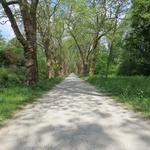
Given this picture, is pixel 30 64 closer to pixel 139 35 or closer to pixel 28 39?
pixel 28 39

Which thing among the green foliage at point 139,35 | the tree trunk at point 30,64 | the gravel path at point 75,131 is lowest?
the gravel path at point 75,131

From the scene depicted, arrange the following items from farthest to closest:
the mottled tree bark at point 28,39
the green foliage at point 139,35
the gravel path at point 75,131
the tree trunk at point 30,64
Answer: the green foliage at point 139,35
the tree trunk at point 30,64
the mottled tree bark at point 28,39
the gravel path at point 75,131

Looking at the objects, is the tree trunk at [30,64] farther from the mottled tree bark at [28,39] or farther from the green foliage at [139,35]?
the green foliage at [139,35]

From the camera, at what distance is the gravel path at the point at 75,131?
6.88 metres

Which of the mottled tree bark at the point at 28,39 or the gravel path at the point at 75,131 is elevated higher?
the mottled tree bark at the point at 28,39

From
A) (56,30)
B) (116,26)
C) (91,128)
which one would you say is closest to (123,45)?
(116,26)

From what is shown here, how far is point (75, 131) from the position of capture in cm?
822

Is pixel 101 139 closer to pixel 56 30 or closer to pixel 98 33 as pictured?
pixel 98 33

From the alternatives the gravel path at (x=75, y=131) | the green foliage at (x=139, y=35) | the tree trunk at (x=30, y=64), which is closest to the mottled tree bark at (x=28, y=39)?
the tree trunk at (x=30, y=64)

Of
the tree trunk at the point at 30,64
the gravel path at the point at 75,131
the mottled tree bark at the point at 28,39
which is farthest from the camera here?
the tree trunk at the point at 30,64

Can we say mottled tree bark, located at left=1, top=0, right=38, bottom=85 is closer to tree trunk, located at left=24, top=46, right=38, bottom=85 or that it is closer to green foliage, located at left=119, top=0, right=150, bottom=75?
tree trunk, located at left=24, top=46, right=38, bottom=85

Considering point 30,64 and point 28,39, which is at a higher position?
point 28,39

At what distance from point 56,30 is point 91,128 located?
4634cm

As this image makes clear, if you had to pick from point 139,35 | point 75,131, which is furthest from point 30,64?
point 75,131
